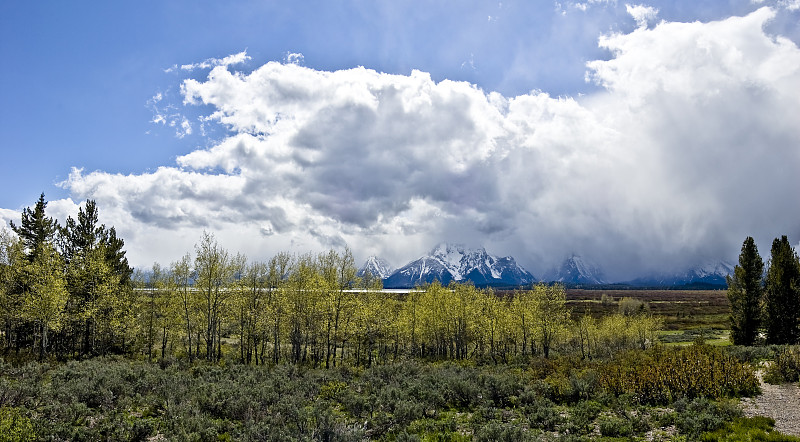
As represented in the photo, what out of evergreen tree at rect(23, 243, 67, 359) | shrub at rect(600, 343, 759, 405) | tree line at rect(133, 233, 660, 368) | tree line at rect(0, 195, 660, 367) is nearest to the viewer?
shrub at rect(600, 343, 759, 405)

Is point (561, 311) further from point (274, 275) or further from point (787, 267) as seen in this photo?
point (274, 275)

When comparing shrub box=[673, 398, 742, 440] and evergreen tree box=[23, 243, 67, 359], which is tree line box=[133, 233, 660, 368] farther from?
shrub box=[673, 398, 742, 440]

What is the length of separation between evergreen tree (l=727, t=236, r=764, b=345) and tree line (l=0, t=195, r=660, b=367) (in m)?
11.5

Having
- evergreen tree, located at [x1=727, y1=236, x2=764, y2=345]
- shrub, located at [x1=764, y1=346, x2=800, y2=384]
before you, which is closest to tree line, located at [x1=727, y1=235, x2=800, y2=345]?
evergreen tree, located at [x1=727, y1=236, x2=764, y2=345]

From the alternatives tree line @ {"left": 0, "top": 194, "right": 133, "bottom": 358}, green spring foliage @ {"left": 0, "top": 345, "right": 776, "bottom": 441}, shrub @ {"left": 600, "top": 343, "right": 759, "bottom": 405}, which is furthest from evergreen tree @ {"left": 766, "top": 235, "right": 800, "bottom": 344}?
tree line @ {"left": 0, "top": 194, "right": 133, "bottom": 358}

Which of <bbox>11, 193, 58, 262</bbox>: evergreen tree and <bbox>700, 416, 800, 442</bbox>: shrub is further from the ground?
<bbox>11, 193, 58, 262</bbox>: evergreen tree

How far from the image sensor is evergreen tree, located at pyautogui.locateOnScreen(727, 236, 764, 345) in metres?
47.4

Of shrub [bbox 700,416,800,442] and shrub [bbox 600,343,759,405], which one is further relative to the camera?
shrub [bbox 600,343,759,405]

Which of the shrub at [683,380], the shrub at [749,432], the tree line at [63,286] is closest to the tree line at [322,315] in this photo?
the tree line at [63,286]

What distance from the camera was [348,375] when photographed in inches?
1000

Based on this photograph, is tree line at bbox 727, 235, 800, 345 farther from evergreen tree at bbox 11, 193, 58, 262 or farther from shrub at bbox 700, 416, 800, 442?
evergreen tree at bbox 11, 193, 58, 262

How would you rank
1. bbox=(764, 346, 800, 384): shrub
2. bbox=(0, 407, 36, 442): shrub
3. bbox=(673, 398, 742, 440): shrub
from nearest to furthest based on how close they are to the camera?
1. bbox=(0, 407, 36, 442): shrub
2. bbox=(673, 398, 742, 440): shrub
3. bbox=(764, 346, 800, 384): shrub

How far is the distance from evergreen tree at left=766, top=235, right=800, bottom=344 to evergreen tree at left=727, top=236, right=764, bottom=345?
3.55 ft

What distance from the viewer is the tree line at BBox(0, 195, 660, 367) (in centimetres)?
3822
